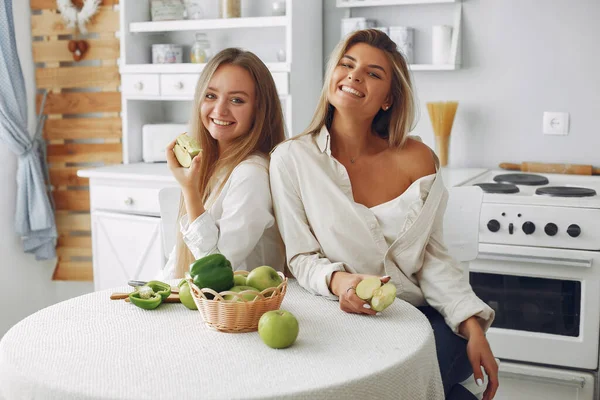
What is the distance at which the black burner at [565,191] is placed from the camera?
2629mm

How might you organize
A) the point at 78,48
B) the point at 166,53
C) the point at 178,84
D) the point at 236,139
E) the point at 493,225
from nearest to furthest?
the point at 236,139, the point at 493,225, the point at 178,84, the point at 166,53, the point at 78,48

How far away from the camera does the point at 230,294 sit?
1411mm

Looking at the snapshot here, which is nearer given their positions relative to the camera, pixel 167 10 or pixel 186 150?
pixel 186 150

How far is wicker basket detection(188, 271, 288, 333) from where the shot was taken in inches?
54.4

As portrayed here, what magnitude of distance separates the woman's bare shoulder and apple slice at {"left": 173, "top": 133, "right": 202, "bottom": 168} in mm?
533

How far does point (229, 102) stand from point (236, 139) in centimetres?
11

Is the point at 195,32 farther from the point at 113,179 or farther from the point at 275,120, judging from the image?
the point at 275,120

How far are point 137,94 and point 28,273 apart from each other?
1054 mm

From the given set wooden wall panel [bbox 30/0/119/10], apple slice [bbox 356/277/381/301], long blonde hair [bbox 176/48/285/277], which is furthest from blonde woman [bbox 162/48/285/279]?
wooden wall panel [bbox 30/0/119/10]

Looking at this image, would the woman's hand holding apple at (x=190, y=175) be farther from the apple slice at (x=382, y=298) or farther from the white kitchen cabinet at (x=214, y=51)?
the white kitchen cabinet at (x=214, y=51)

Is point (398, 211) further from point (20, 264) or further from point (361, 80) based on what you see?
point (20, 264)

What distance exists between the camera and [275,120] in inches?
79.9

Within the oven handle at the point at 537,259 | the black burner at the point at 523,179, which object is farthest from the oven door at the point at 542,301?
the black burner at the point at 523,179

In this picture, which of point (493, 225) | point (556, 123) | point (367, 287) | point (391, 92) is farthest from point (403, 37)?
point (367, 287)
